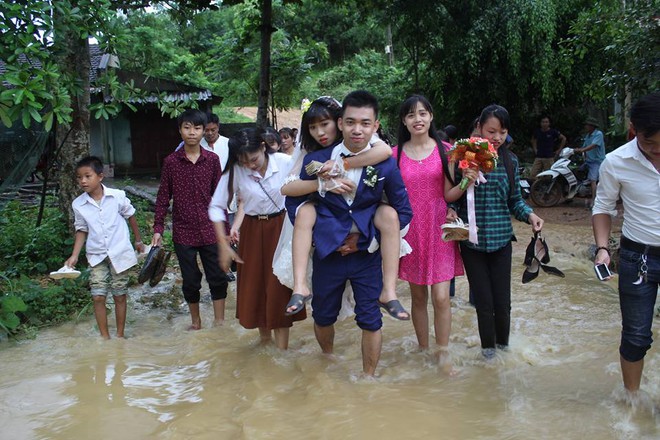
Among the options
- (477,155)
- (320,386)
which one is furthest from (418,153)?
(320,386)

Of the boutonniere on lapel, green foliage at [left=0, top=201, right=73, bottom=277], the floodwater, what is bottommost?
the floodwater

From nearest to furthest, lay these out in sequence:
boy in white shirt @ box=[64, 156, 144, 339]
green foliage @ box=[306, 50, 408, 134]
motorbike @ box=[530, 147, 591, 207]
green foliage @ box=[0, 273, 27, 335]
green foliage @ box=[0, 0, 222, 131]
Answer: green foliage @ box=[0, 0, 222, 131]
boy in white shirt @ box=[64, 156, 144, 339]
green foliage @ box=[0, 273, 27, 335]
motorbike @ box=[530, 147, 591, 207]
green foliage @ box=[306, 50, 408, 134]

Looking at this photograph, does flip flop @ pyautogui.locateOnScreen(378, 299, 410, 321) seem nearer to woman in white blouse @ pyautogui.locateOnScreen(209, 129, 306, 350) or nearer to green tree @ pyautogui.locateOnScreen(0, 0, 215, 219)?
woman in white blouse @ pyautogui.locateOnScreen(209, 129, 306, 350)

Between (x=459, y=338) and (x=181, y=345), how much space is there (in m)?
2.39

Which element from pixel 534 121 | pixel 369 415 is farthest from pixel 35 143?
pixel 534 121

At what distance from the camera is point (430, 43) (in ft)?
47.5

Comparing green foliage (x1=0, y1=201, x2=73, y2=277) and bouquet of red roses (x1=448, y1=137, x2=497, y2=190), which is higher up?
bouquet of red roses (x1=448, y1=137, x2=497, y2=190)

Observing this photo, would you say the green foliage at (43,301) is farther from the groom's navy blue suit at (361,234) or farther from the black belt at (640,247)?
the black belt at (640,247)

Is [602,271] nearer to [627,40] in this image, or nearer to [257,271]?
[257,271]

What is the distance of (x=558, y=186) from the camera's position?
12367 mm

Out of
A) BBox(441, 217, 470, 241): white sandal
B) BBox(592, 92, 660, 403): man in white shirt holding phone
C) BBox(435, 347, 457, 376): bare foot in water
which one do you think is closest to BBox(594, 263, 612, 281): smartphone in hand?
BBox(592, 92, 660, 403): man in white shirt holding phone

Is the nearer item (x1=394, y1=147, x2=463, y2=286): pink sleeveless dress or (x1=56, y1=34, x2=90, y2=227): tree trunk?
(x1=394, y1=147, x2=463, y2=286): pink sleeveless dress

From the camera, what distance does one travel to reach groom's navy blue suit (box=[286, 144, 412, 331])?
12.9 feet

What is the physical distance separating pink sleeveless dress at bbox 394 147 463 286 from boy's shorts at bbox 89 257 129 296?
2.56m
